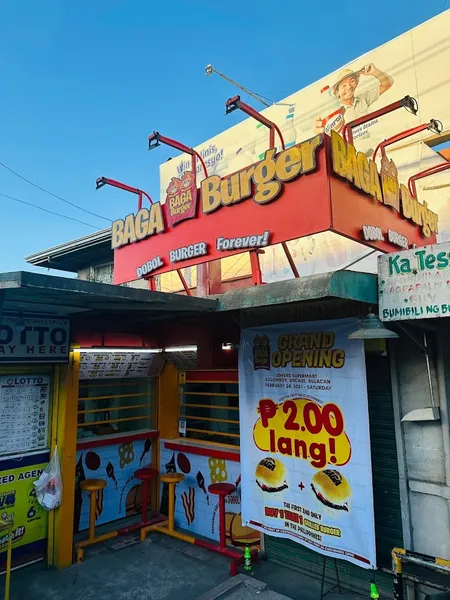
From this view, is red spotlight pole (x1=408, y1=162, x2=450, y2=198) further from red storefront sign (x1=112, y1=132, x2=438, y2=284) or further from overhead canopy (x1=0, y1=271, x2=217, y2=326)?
overhead canopy (x1=0, y1=271, x2=217, y2=326)

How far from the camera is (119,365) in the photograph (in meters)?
7.56

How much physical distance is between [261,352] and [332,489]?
1938 mm

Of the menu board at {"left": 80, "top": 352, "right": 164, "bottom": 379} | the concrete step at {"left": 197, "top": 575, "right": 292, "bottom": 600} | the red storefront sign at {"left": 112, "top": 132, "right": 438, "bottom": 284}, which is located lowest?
the concrete step at {"left": 197, "top": 575, "right": 292, "bottom": 600}

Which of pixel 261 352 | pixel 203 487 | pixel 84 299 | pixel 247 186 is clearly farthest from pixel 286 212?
pixel 203 487

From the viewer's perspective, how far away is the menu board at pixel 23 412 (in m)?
5.95

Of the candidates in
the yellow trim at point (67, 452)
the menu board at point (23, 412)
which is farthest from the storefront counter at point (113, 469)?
the menu board at point (23, 412)

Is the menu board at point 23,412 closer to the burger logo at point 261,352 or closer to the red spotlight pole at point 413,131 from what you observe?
the burger logo at point 261,352

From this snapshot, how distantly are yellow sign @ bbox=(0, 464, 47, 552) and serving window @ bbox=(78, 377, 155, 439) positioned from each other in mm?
1321

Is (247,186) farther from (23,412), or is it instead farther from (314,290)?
(23,412)

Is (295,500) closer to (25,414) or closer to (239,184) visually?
(25,414)

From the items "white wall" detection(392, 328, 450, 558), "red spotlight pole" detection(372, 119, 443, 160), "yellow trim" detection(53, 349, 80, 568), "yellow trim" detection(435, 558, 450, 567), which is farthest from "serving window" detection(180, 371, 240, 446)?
"red spotlight pole" detection(372, 119, 443, 160)

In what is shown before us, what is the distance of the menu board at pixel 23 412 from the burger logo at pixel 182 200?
372cm

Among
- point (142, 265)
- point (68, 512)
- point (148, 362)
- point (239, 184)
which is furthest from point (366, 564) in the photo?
point (142, 265)

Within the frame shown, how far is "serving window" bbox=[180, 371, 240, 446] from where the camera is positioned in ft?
23.4
